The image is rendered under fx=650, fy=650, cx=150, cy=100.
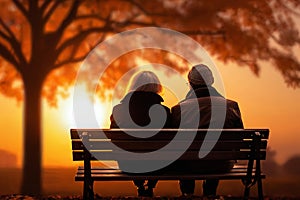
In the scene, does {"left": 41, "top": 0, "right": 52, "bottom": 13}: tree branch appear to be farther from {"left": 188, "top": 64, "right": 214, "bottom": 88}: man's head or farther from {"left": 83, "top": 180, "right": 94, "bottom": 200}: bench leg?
{"left": 83, "top": 180, "right": 94, "bottom": 200}: bench leg

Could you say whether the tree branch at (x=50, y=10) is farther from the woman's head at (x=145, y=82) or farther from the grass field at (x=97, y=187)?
the woman's head at (x=145, y=82)

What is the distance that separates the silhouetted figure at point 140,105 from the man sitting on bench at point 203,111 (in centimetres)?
17

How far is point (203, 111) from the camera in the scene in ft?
21.2

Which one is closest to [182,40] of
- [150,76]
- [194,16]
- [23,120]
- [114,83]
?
[194,16]

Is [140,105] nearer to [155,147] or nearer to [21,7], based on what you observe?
[155,147]

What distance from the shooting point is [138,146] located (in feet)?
20.1

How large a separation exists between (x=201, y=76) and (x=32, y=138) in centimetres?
575

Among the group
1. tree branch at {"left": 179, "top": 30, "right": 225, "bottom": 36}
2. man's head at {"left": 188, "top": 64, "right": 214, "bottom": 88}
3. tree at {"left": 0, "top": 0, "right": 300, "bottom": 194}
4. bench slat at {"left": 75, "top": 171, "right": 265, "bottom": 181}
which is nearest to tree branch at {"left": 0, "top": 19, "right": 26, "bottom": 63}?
tree at {"left": 0, "top": 0, "right": 300, "bottom": 194}

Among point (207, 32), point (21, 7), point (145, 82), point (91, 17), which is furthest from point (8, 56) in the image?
point (145, 82)

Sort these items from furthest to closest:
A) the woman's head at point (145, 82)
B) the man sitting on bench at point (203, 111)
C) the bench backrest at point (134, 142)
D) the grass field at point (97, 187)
Result: the grass field at point (97, 187) → the woman's head at point (145, 82) → the man sitting on bench at point (203, 111) → the bench backrest at point (134, 142)

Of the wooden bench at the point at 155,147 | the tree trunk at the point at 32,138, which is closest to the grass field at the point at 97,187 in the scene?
the tree trunk at the point at 32,138

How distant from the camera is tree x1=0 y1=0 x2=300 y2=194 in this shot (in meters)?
11.9

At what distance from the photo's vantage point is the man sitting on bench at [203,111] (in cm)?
637

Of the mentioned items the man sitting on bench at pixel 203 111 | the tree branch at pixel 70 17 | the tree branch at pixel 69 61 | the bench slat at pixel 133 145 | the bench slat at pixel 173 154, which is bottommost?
the bench slat at pixel 173 154
